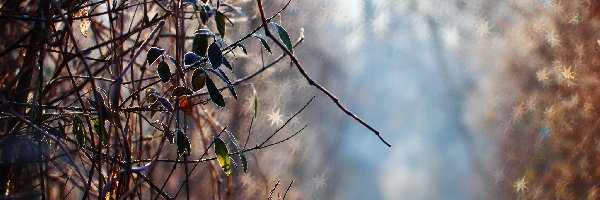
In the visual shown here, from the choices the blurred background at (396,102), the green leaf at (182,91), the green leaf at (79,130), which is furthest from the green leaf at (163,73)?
the blurred background at (396,102)

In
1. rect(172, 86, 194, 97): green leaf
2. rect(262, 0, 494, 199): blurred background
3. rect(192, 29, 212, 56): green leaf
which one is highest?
rect(262, 0, 494, 199): blurred background

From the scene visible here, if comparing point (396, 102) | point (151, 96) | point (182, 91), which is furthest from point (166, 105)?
point (396, 102)

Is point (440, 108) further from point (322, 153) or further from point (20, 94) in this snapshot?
point (20, 94)

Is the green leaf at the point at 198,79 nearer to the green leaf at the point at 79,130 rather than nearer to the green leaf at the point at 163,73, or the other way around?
the green leaf at the point at 163,73

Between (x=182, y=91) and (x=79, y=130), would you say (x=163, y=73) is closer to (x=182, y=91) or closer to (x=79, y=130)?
(x=182, y=91)

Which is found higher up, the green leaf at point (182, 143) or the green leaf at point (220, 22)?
the green leaf at point (220, 22)

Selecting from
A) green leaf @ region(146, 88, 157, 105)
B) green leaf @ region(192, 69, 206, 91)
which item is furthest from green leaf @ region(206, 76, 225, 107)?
green leaf @ region(146, 88, 157, 105)

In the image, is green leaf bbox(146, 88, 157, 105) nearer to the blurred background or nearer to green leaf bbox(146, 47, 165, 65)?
green leaf bbox(146, 47, 165, 65)

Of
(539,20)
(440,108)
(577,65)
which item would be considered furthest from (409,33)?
(577,65)
